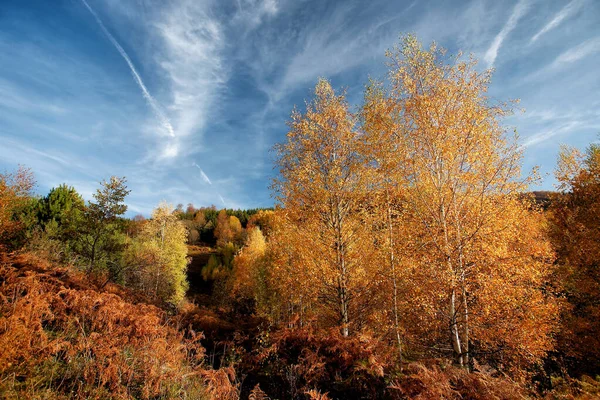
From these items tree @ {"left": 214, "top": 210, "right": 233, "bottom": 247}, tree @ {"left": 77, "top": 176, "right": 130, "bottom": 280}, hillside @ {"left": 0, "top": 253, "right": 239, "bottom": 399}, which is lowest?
hillside @ {"left": 0, "top": 253, "right": 239, "bottom": 399}

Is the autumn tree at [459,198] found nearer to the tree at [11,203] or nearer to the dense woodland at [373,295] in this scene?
the dense woodland at [373,295]

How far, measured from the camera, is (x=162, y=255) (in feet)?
98.9

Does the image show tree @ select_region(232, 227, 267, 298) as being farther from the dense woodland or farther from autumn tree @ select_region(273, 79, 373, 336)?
autumn tree @ select_region(273, 79, 373, 336)

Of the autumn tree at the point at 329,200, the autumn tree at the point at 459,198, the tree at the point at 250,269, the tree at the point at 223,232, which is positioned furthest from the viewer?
the tree at the point at 223,232

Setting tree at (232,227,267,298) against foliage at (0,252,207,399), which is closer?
foliage at (0,252,207,399)

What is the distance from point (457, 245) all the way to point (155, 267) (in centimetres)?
2966

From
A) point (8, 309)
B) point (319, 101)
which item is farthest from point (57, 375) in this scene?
point (319, 101)

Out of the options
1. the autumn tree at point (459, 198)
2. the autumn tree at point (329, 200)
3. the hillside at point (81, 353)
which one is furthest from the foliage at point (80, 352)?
the autumn tree at point (459, 198)

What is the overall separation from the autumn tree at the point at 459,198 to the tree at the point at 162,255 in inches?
1050

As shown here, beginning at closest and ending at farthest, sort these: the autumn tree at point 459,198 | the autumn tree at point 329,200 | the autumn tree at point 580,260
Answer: the autumn tree at point 459,198 → the autumn tree at point 329,200 → the autumn tree at point 580,260

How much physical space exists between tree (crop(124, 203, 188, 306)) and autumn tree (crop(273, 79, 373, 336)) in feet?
75.8

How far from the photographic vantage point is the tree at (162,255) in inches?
1163

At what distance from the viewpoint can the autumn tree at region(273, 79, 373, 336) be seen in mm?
9691

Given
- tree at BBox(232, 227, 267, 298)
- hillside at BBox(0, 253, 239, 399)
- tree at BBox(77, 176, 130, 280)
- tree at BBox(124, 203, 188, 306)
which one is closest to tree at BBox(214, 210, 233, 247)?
tree at BBox(232, 227, 267, 298)
